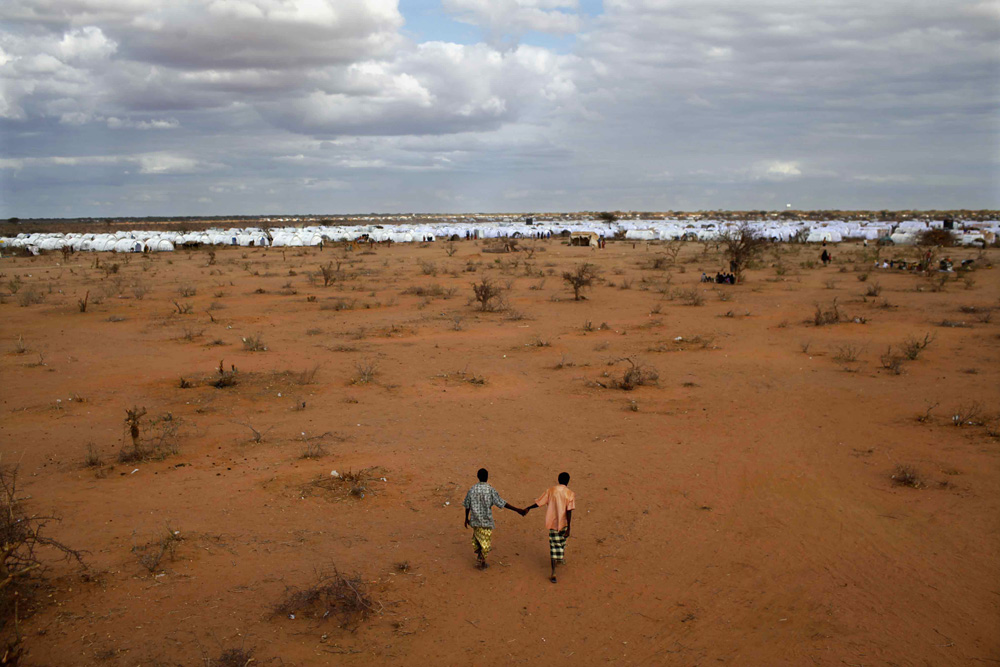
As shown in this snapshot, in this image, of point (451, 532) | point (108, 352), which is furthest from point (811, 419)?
point (108, 352)

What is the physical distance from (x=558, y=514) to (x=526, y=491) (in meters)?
1.82

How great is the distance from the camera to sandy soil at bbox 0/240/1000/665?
4.76m

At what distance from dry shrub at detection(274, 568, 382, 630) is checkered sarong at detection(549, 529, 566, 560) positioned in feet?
4.82

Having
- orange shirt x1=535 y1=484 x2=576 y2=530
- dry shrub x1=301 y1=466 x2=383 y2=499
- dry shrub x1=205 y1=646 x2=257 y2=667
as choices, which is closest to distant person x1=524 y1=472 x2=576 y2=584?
orange shirt x1=535 y1=484 x2=576 y2=530

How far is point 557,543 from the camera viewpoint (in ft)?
17.9

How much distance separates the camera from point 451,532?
6.30m

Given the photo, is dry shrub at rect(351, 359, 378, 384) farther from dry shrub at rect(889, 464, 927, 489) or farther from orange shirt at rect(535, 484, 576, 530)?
dry shrub at rect(889, 464, 927, 489)

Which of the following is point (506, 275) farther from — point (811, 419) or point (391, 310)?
point (811, 419)

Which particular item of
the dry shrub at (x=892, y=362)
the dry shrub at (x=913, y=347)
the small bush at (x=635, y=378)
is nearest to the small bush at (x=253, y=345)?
the small bush at (x=635, y=378)

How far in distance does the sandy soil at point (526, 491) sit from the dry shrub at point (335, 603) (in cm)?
9

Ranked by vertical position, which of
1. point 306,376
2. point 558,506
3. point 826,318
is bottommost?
Answer: point 306,376

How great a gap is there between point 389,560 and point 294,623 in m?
1.10

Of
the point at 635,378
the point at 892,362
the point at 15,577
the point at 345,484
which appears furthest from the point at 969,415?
the point at 15,577

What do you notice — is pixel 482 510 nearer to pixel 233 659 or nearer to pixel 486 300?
pixel 233 659
